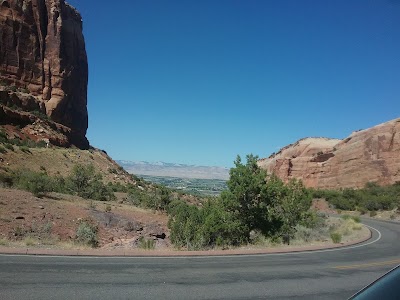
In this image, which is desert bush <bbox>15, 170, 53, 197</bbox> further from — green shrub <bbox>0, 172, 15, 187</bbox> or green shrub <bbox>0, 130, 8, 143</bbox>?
green shrub <bbox>0, 130, 8, 143</bbox>

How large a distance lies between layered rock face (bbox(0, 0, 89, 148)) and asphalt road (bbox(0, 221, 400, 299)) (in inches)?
2315

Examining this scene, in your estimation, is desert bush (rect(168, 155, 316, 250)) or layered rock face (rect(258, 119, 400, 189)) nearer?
desert bush (rect(168, 155, 316, 250))

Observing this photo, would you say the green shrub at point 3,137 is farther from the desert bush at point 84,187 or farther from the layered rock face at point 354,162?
the layered rock face at point 354,162

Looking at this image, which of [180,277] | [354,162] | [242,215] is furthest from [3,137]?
[354,162]

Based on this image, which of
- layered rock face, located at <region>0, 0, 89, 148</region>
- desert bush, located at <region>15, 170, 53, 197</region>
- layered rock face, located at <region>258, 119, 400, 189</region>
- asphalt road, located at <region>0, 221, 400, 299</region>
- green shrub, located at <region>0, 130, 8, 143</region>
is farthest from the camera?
layered rock face, located at <region>258, 119, 400, 189</region>

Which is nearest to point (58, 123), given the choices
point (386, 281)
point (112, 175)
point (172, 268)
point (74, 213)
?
point (112, 175)

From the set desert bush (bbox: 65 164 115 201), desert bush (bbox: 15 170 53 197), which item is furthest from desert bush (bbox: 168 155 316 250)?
desert bush (bbox: 65 164 115 201)

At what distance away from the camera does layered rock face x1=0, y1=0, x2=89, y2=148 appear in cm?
6726

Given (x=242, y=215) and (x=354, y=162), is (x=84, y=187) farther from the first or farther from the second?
(x=354, y=162)

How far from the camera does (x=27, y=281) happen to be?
715 cm

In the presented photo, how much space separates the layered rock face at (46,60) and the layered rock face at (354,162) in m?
47.1

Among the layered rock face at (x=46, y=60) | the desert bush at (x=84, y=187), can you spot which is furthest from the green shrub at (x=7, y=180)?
the layered rock face at (x=46, y=60)

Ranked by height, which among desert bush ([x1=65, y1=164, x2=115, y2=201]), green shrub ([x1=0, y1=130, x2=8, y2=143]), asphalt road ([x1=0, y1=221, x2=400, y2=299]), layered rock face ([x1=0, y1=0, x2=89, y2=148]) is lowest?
asphalt road ([x1=0, y1=221, x2=400, y2=299])

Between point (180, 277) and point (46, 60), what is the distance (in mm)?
75374
